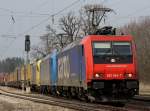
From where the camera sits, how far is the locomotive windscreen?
22312 millimetres

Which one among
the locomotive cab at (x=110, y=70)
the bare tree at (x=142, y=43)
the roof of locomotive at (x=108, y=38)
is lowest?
the locomotive cab at (x=110, y=70)

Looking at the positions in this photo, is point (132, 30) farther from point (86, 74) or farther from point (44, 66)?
point (86, 74)

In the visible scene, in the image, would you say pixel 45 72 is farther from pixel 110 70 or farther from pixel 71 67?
pixel 110 70

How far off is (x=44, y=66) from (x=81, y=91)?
59.2 feet

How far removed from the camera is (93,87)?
2172cm

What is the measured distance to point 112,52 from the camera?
22.5 metres

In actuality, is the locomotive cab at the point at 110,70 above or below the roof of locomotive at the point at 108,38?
below

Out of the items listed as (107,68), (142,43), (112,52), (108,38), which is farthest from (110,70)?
(142,43)

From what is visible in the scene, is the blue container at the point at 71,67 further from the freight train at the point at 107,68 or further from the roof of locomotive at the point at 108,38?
the roof of locomotive at the point at 108,38

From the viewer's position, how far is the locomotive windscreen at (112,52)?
22312 mm

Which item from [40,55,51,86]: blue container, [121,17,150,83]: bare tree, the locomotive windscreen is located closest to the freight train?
the locomotive windscreen

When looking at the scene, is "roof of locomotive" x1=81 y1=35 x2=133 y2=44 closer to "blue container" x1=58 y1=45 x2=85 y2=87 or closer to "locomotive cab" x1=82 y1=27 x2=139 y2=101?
"locomotive cab" x1=82 y1=27 x2=139 y2=101

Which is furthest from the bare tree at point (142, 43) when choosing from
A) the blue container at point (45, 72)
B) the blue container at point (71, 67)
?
the blue container at point (71, 67)

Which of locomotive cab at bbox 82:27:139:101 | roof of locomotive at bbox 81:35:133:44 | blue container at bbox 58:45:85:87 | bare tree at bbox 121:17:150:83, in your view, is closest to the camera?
locomotive cab at bbox 82:27:139:101
